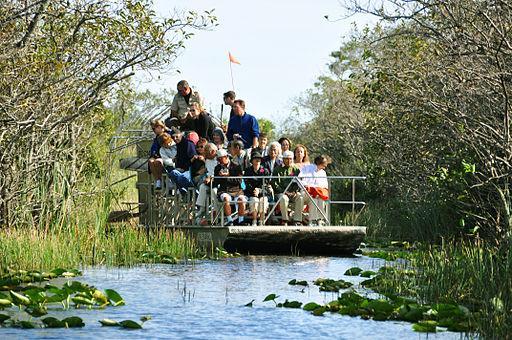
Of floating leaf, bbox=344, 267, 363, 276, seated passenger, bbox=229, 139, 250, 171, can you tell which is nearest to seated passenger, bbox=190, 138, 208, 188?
seated passenger, bbox=229, 139, 250, 171

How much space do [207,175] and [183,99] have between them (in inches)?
105

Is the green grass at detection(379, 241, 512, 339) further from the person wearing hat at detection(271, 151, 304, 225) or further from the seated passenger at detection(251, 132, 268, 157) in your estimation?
the seated passenger at detection(251, 132, 268, 157)

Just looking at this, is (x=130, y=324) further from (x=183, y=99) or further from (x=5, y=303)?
(x=183, y=99)

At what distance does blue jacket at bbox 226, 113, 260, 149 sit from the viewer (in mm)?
17609

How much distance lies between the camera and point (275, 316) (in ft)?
31.8

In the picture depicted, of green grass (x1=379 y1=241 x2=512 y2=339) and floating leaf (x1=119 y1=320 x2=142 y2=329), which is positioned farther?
green grass (x1=379 y1=241 x2=512 y2=339)

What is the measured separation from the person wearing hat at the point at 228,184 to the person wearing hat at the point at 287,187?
0.67m

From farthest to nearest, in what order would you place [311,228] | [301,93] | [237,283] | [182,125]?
[301,93]
[182,125]
[311,228]
[237,283]

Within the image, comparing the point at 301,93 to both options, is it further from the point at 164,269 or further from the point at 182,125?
the point at 164,269

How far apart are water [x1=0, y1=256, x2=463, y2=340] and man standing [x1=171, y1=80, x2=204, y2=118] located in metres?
4.24

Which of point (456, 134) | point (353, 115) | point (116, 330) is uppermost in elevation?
point (353, 115)

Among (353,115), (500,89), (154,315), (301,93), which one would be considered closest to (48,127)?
(154,315)

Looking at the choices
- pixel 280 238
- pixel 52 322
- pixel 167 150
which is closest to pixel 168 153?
pixel 167 150

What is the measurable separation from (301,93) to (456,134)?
3555 centimetres
